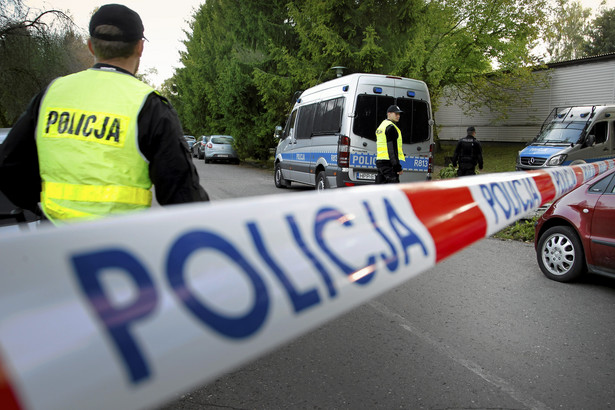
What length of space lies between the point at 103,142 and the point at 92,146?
5 cm

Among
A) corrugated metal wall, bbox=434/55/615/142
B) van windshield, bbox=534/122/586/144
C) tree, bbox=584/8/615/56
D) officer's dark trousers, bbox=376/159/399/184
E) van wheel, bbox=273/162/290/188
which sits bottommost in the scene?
van wheel, bbox=273/162/290/188

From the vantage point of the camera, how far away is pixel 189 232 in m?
0.86

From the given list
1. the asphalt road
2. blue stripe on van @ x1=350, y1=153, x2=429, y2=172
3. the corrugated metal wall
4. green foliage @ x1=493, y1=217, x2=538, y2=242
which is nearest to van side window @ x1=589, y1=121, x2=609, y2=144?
the corrugated metal wall

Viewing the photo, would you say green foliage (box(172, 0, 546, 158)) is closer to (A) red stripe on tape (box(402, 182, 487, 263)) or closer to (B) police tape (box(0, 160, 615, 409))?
(A) red stripe on tape (box(402, 182, 487, 263))

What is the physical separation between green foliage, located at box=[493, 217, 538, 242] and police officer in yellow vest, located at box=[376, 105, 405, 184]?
2023 millimetres

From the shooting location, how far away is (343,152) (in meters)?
9.17

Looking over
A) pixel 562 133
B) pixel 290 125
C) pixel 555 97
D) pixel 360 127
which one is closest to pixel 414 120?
pixel 360 127

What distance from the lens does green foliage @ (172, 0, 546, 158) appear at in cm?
1517

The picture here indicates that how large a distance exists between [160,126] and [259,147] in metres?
20.2

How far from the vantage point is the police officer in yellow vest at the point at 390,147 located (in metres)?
7.82

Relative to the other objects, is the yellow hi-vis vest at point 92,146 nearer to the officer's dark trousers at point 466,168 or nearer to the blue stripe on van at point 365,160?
the blue stripe on van at point 365,160

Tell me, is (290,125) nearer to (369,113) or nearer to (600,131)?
(369,113)

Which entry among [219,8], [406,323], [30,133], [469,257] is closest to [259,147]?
[219,8]

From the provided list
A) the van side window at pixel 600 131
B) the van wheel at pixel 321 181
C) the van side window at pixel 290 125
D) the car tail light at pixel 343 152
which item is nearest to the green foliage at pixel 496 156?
the van side window at pixel 600 131
